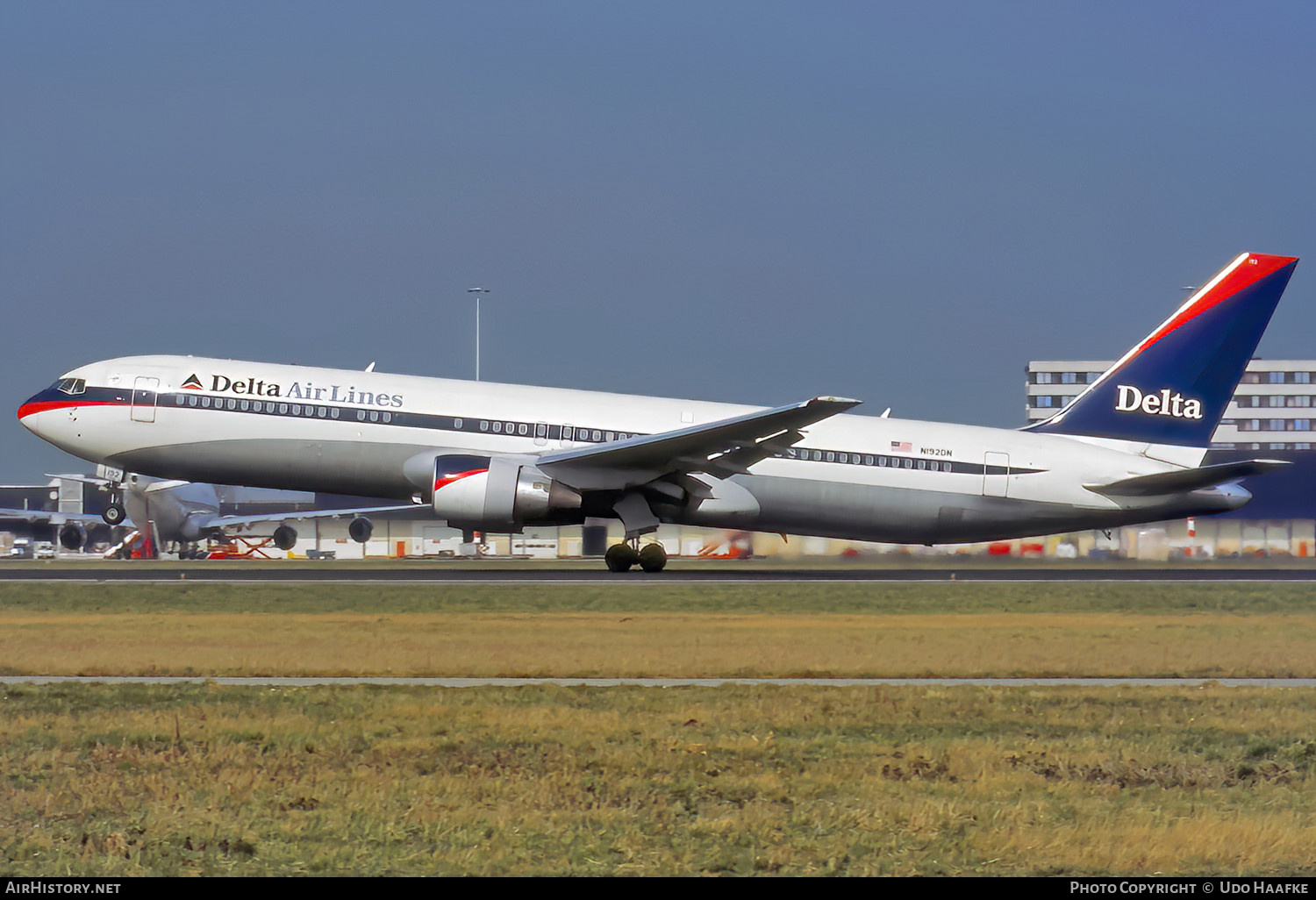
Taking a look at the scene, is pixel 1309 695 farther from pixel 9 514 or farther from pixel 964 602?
pixel 9 514

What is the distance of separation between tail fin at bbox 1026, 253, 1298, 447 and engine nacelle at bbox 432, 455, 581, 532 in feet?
50.3

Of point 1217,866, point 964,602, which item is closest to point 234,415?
point 964,602

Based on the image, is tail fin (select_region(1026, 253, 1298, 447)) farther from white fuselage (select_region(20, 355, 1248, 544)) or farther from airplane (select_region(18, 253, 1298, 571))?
white fuselage (select_region(20, 355, 1248, 544))

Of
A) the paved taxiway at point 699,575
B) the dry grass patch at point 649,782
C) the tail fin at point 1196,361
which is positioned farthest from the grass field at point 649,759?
the tail fin at point 1196,361

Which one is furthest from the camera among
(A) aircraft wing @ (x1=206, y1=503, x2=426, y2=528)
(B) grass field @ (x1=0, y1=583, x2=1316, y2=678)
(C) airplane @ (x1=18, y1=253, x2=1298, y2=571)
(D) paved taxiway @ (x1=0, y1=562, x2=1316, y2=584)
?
(A) aircraft wing @ (x1=206, y1=503, x2=426, y2=528)

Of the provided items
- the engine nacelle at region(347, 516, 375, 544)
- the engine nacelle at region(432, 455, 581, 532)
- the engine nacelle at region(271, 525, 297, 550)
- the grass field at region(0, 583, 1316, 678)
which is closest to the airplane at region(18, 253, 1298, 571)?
the engine nacelle at region(432, 455, 581, 532)

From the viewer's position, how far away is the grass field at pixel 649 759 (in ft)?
27.0

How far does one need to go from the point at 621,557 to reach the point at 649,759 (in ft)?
75.2

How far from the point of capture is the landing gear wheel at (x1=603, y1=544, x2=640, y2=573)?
33781 mm

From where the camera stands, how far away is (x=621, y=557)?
33812mm

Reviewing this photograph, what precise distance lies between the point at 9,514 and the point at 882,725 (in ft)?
253

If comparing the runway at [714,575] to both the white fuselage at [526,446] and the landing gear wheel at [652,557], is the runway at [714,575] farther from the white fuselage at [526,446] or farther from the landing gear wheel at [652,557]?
the white fuselage at [526,446]

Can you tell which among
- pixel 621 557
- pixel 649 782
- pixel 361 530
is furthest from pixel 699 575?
pixel 361 530

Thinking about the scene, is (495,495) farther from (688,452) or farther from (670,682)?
(670,682)
